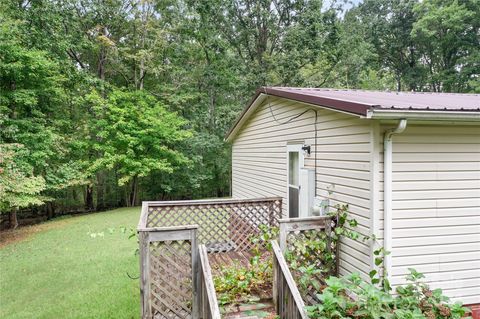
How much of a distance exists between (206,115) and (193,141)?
1992mm

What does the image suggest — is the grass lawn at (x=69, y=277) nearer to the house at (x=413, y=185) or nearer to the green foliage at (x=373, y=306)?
the green foliage at (x=373, y=306)

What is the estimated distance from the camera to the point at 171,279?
12.5 ft

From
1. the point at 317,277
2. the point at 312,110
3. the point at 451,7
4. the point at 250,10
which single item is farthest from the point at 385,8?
the point at 317,277

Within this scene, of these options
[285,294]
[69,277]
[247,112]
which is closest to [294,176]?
[285,294]

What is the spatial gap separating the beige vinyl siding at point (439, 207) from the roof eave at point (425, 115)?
31 centimetres

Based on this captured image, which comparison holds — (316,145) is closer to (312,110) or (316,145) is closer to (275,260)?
(312,110)

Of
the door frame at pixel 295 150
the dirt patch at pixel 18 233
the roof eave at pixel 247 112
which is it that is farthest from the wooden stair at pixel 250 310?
the dirt patch at pixel 18 233

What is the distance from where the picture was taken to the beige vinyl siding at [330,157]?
3719 mm

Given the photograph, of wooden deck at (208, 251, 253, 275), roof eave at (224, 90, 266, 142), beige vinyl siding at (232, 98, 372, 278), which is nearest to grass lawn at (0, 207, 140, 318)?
wooden deck at (208, 251, 253, 275)

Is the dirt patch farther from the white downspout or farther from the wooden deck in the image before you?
the white downspout

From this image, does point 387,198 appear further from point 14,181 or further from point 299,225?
point 14,181

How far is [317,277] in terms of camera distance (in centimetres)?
408

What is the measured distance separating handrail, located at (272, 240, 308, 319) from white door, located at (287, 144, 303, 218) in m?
2.22

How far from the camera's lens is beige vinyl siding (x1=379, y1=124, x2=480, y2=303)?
3609mm
